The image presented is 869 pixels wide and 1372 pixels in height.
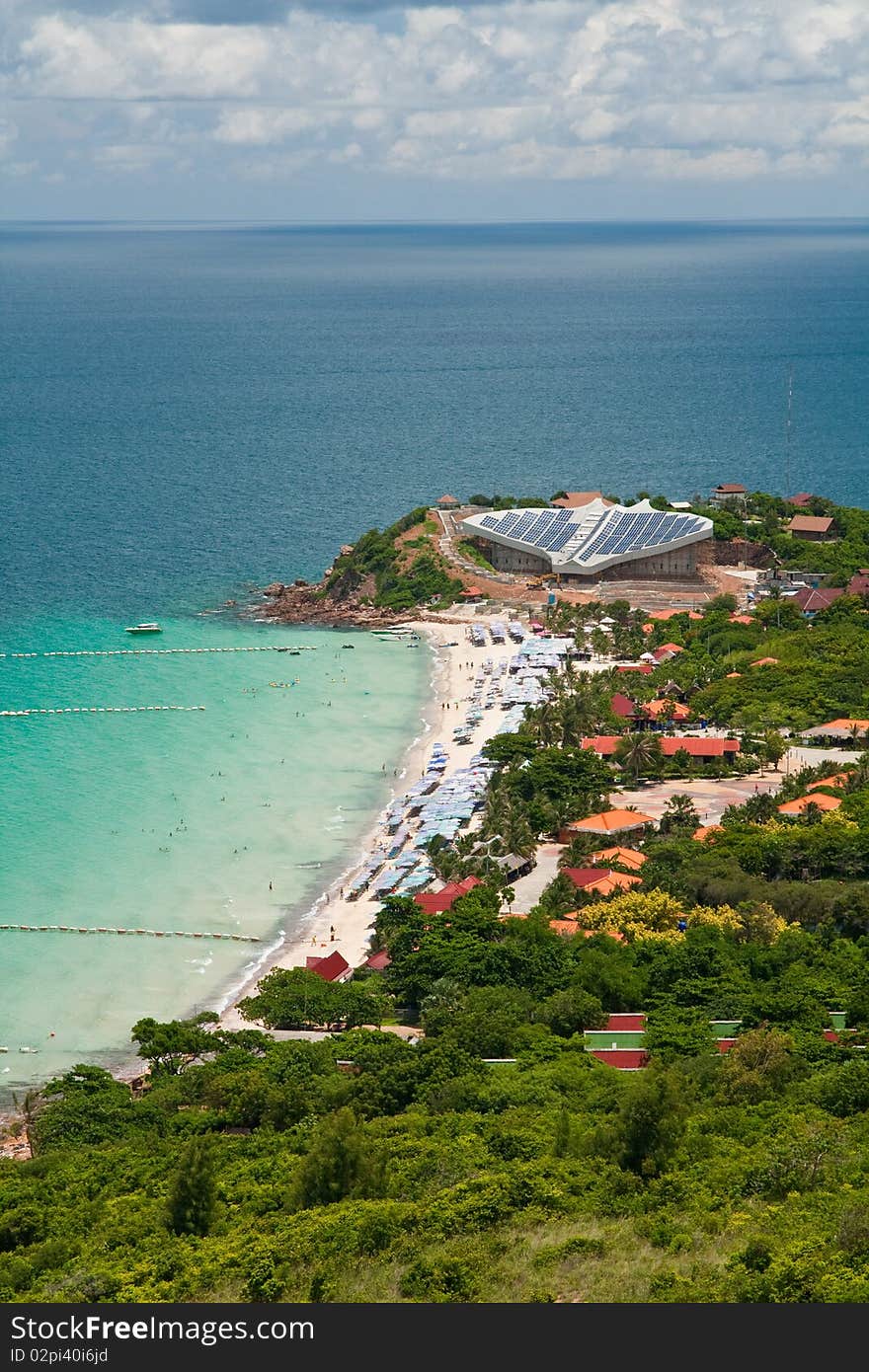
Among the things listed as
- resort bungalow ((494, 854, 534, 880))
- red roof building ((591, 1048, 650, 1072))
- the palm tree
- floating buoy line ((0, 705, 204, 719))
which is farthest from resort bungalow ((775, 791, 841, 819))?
floating buoy line ((0, 705, 204, 719))

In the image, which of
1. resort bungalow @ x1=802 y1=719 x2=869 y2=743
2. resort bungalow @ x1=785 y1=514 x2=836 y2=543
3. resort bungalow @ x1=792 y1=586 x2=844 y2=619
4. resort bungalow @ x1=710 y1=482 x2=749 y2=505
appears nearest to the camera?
resort bungalow @ x1=802 y1=719 x2=869 y2=743

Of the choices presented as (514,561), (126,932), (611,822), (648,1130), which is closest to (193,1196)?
(648,1130)

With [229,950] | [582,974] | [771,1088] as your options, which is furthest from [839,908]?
[229,950]

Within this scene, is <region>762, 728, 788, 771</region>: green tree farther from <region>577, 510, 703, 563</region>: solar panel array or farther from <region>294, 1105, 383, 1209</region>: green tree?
<region>294, 1105, 383, 1209</region>: green tree

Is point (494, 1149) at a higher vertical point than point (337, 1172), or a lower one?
lower

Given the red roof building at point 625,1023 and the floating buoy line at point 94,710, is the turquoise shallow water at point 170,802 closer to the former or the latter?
the floating buoy line at point 94,710

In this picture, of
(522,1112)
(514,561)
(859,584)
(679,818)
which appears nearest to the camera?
(522,1112)

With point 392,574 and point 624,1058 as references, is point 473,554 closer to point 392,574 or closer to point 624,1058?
point 392,574
